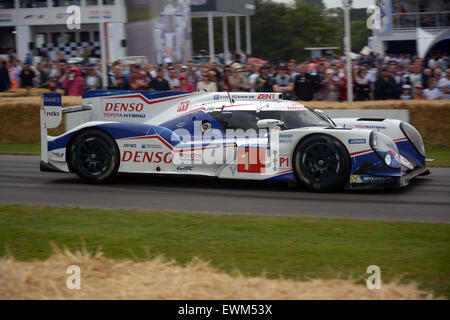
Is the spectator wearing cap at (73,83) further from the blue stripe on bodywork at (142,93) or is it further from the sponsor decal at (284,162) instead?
the sponsor decal at (284,162)

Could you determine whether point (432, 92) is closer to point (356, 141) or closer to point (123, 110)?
point (356, 141)

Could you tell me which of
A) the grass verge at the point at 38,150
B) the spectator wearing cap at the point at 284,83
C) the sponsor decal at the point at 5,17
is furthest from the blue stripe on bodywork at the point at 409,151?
the sponsor decal at the point at 5,17

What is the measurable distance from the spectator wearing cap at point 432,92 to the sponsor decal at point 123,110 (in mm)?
7422

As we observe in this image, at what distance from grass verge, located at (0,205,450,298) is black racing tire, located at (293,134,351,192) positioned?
1.63 metres

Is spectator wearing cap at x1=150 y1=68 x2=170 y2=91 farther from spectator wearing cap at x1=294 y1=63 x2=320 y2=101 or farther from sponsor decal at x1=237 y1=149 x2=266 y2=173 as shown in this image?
sponsor decal at x1=237 y1=149 x2=266 y2=173

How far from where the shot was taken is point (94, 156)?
931 centimetres

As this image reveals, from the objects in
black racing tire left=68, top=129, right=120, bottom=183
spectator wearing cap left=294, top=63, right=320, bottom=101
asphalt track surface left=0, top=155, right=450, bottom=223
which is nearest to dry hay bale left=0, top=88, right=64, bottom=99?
spectator wearing cap left=294, top=63, right=320, bottom=101

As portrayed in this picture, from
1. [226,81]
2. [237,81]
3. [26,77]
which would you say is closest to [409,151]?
[237,81]

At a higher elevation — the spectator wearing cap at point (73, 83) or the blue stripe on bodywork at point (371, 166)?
the spectator wearing cap at point (73, 83)

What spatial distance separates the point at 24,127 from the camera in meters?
14.6

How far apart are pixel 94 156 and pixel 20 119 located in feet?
19.8

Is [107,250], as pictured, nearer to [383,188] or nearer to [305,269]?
[305,269]

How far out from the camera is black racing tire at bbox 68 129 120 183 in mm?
9211

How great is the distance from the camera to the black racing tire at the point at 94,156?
9.21 meters
